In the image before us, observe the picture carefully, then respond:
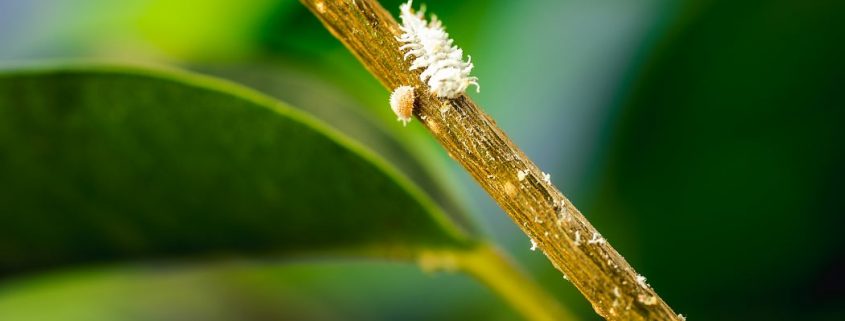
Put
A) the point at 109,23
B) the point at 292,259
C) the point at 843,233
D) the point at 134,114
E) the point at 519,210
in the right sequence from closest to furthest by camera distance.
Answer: the point at 519,210 → the point at 134,114 → the point at 292,259 → the point at 843,233 → the point at 109,23

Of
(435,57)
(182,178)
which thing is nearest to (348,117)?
(182,178)

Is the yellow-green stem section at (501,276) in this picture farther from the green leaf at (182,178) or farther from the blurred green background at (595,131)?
the blurred green background at (595,131)

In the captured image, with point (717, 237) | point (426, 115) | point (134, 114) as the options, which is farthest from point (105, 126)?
point (717, 237)

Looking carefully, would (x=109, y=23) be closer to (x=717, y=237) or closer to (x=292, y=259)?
(x=292, y=259)

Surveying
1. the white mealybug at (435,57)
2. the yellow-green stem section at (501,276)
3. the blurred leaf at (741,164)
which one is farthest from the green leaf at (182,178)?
the blurred leaf at (741,164)

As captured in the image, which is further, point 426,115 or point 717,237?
point 717,237

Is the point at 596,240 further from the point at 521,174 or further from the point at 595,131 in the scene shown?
the point at 595,131

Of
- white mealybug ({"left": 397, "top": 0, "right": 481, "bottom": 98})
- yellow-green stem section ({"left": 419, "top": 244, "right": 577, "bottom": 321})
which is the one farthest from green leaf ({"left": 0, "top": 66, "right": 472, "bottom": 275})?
white mealybug ({"left": 397, "top": 0, "right": 481, "bottom": 98})

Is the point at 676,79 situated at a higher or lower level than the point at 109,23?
lower
